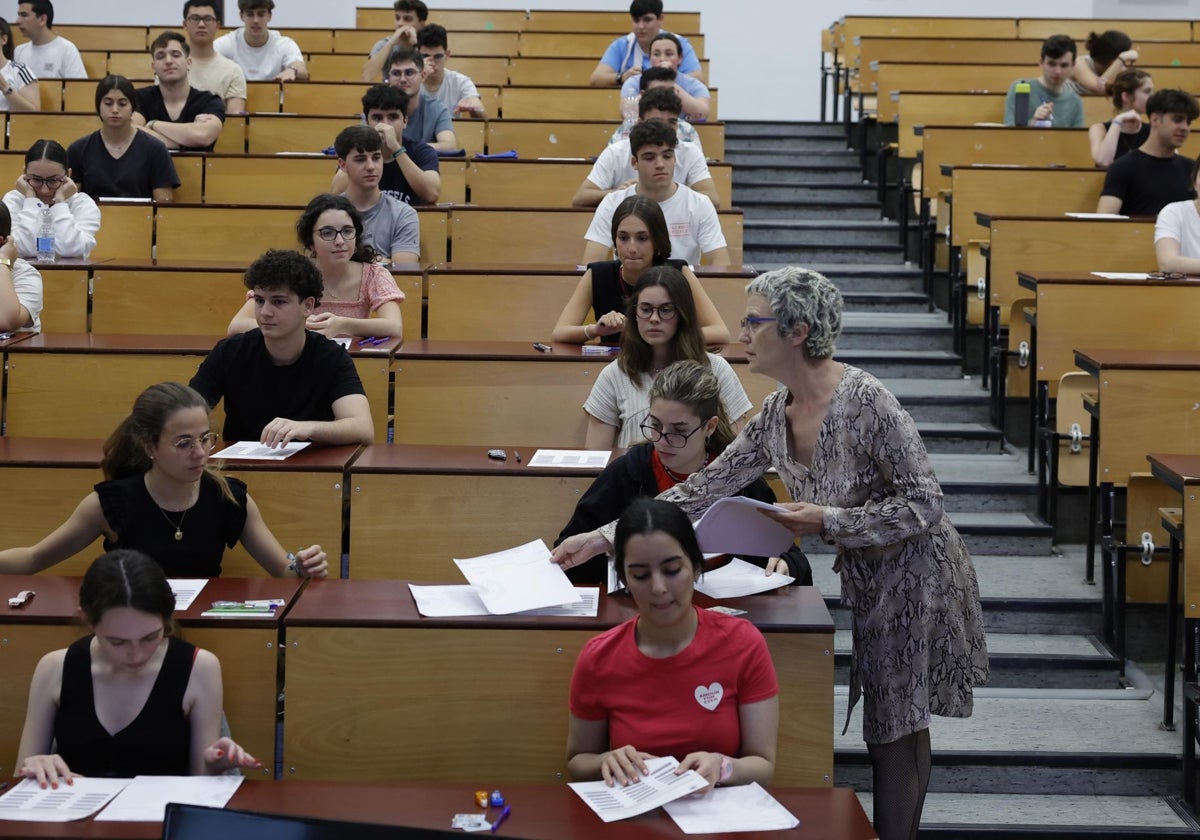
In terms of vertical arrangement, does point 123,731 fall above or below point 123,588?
below

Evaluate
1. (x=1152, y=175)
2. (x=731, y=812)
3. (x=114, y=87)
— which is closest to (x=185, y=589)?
(x=731, y=812)

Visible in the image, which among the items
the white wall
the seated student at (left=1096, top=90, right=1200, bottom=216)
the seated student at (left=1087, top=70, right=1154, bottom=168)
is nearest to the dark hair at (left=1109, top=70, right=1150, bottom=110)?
the seated student at (left=1087, top=70, right=1154, bottom=168)

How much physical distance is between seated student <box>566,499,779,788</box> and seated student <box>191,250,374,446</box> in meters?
1.35

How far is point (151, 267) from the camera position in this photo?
15.1ft

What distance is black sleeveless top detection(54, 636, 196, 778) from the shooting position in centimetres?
225

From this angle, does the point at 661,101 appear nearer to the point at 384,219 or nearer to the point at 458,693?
the point at 384,219

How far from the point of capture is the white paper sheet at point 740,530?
2305mm

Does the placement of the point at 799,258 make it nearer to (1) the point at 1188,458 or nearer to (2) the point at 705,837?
(1) the point at 1188,458

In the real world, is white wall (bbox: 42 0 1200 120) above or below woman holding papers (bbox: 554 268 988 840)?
above

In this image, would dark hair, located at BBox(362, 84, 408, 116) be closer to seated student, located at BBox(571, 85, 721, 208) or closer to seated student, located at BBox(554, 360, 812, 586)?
seated student, located at BBox(571, 85, 721, 208)

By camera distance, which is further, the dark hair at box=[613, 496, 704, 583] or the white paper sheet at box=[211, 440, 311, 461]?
the white paper sheet at box=[211, 440, 311, 461]

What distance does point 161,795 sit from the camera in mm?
2031

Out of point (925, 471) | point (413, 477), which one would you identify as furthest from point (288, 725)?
point (925, 471)

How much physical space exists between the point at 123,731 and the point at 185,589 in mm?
370
